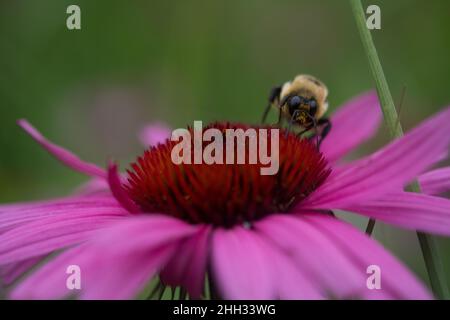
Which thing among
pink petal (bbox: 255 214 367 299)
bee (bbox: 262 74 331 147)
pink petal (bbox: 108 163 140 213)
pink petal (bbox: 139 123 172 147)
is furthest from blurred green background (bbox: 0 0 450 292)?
pink petal (bbox: 255 214 367 299)

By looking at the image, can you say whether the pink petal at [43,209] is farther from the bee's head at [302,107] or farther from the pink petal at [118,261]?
the bee's head at [302,107]

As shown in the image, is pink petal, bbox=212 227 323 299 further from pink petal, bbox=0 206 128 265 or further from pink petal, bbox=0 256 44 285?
pink petal, bbox=0 256 44 285

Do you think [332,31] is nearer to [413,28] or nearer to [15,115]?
[413,28]

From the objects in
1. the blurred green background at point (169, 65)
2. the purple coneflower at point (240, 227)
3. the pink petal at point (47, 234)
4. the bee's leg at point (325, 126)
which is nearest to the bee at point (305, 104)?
the bee's leg at point (325, 126)

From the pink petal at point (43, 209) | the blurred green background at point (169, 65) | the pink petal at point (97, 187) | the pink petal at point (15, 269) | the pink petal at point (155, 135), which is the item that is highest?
the blurred green background at point (169, 65)

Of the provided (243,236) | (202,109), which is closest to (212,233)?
(243,236)

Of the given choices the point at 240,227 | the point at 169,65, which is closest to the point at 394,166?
the point at 240,227
